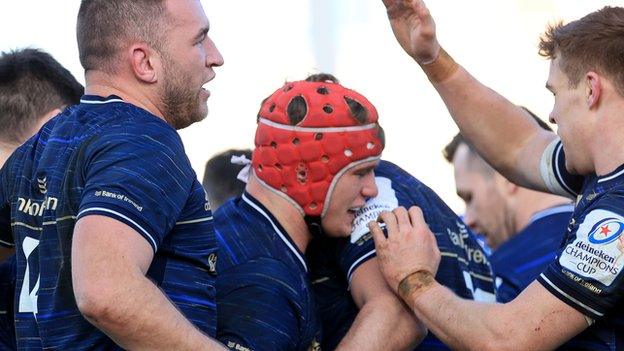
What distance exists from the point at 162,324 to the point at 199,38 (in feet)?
3.25

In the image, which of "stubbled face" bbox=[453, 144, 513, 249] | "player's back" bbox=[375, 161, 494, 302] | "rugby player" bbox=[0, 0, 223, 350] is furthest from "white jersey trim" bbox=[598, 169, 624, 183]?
"stubbled face" bbox=[453, 144, 513, 249]

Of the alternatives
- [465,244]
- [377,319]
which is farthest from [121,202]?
[465,244]

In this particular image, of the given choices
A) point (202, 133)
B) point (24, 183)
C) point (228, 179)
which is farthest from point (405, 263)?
point (202, 133)

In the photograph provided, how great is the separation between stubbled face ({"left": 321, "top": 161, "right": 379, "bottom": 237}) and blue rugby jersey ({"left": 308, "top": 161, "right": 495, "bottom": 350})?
4 cm

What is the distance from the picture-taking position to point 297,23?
32.6ft

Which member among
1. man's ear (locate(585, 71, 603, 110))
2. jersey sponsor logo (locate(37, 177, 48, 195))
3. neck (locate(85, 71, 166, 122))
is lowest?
jersey sponsor logo (locate(37, 177, 48, 195))

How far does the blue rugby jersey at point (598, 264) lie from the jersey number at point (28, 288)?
1505mm

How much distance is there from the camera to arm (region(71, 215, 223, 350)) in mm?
2846

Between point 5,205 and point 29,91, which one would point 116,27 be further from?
point 29,91

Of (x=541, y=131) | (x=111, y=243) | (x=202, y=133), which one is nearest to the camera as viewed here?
(x=111, y=243)

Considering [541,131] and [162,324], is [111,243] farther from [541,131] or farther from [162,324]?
[541,131]

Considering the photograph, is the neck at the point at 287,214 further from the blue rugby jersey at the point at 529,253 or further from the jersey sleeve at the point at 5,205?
the blue rugby jersey at the point at 529,253

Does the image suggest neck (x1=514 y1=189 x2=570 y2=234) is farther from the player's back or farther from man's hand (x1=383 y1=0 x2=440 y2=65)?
man's hand (x1=383 y1=0 x2=440 y2=65)

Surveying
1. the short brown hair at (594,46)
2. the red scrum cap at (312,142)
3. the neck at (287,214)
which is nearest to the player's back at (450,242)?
the red scrum cap at (312,142)
